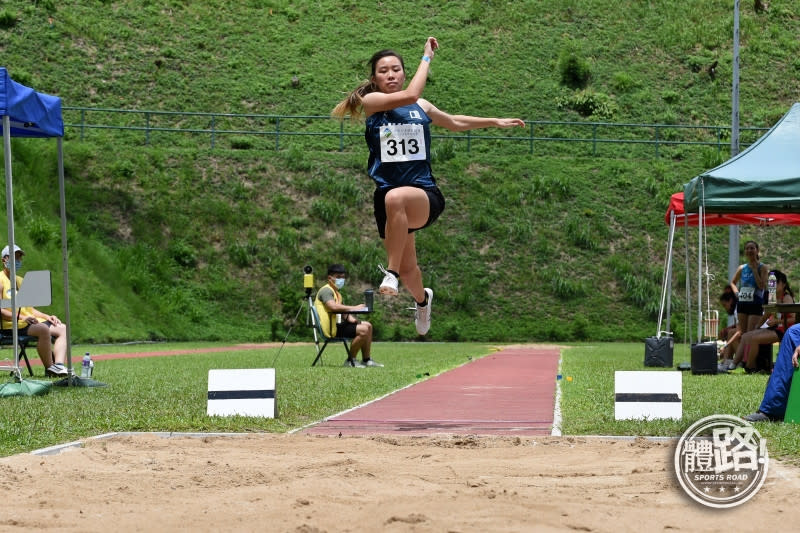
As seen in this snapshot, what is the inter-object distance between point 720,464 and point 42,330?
9.91 m

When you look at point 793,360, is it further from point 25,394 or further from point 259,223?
point 259,223

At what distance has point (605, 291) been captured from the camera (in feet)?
113

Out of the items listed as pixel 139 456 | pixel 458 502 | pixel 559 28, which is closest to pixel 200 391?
pixel 139 456

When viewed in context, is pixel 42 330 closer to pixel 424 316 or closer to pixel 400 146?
pixel 424 316

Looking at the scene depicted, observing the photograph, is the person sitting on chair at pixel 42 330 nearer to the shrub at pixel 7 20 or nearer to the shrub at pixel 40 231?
the shrub at pixel 40 231

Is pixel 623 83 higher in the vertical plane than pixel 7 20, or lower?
lower

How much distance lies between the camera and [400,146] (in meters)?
7.98

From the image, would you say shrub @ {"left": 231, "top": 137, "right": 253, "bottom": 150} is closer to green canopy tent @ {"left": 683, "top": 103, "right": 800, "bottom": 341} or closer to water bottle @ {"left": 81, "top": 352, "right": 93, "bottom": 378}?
green canopy tent @ {"left": 683, "top": 103, "right": 800, "bottom": 341}

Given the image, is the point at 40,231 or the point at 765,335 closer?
the point at 765,335

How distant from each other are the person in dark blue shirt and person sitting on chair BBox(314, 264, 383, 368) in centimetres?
870

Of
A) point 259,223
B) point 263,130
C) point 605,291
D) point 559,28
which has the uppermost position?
point 559,28

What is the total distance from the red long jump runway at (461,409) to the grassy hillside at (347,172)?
1703 cm

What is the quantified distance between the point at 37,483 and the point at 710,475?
347cm

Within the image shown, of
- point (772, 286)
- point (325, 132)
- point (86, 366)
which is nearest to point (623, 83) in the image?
point (325, 132)
